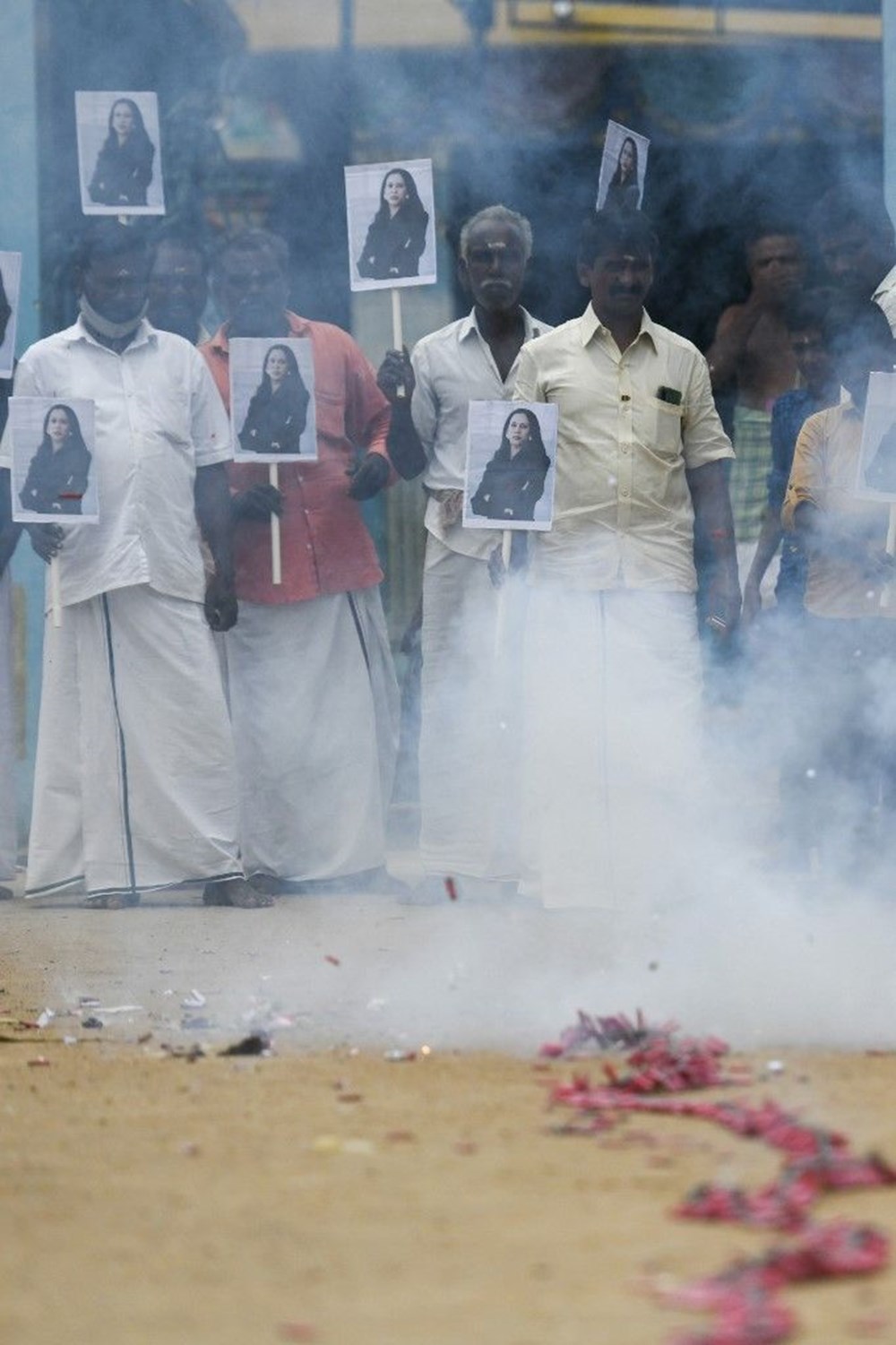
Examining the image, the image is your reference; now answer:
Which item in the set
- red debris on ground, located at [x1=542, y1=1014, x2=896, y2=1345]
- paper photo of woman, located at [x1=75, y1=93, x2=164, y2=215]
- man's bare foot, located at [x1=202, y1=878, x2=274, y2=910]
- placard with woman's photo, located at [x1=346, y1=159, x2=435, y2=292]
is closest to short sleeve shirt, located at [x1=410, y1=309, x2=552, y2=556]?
placard with woman's photo, located at [x1=346, y1=159, x2=435, y2=292]

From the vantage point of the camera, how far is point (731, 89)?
8.44 meters

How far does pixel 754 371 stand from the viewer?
26.1 ft

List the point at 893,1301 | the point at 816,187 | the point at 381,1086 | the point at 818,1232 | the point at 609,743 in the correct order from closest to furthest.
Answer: the point at 893,1301
the point at 818,1232
the point at 381,1086
the point at 609,743
the point at 816,187

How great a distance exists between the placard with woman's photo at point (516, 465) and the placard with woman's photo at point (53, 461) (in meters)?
1.13

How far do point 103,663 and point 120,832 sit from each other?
1.61 feet

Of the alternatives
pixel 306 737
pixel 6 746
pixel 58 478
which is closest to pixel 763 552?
pixel 306 737

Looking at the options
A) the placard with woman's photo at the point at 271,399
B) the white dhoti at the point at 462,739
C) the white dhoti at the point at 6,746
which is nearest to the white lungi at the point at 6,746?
the white dhoti at the point at 6,746

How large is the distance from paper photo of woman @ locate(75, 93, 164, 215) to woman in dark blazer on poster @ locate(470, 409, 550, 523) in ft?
4.59

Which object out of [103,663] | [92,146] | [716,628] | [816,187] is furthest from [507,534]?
[816,187]

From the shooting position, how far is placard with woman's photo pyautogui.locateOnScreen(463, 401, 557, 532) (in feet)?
20.9

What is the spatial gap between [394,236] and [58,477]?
3.81ft

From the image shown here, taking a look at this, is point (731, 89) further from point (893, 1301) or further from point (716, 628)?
point (893, 1301)

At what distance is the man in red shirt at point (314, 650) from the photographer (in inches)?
287

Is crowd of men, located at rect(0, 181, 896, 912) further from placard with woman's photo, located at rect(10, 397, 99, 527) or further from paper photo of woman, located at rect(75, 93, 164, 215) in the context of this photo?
paper photo of woman, located at rect(75, 93, 164, 215)
